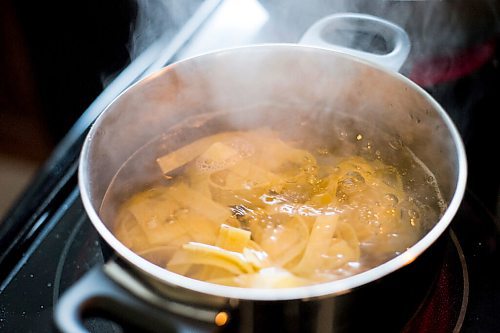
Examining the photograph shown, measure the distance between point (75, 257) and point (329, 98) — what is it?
0.48m

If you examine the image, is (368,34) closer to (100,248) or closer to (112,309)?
(100,248)

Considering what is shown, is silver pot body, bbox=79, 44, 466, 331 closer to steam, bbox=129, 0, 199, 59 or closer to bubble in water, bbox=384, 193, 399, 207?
bubble in water, bbox=384, 193, 399, 207

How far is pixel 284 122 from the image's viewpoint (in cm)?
100

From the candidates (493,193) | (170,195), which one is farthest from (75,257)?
(493,193)

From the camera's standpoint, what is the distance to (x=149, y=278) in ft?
1.79

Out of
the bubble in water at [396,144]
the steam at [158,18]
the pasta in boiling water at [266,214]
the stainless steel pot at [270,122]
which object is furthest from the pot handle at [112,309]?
the steam at [158,18]

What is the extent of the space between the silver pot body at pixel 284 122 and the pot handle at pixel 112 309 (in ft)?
0.05

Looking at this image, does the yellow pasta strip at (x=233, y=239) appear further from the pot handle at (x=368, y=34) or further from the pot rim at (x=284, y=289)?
the pot handle at (x=368, y=34)

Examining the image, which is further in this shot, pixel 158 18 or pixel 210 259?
pixel 158 18

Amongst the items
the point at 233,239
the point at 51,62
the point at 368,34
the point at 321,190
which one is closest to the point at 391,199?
the point at 321,190

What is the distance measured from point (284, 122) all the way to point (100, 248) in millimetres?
377

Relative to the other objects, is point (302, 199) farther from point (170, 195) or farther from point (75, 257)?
point (75, 257)

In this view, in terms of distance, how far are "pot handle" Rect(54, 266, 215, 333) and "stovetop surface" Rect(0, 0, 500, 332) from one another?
21cm

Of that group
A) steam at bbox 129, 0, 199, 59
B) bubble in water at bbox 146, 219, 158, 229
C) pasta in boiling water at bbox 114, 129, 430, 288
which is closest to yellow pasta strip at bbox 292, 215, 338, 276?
pasta in boiling water at bbox 114, 129, 430, 288
